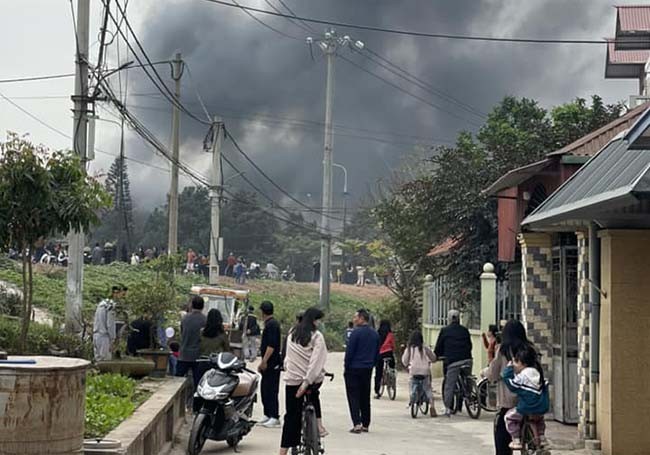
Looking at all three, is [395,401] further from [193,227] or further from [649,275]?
[193,227]

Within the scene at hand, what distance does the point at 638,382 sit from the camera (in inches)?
487

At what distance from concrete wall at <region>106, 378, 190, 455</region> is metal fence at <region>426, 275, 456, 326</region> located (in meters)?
13.3

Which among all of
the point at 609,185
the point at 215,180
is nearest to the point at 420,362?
the point at 609,185

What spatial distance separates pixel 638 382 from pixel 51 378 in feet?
23.8

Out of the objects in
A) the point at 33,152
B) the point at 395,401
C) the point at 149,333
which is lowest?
the point at 395,401

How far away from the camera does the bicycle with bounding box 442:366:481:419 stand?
61.8 ft

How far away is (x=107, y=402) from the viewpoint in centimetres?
1130

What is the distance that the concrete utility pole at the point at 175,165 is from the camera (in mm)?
31844

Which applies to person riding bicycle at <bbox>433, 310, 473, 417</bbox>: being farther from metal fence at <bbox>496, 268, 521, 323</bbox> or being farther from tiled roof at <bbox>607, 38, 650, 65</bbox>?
tiled roof at <bbox>607, 38, 650, 65</bbox>

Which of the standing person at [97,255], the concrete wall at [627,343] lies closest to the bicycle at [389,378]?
the concrete wall at [627,343]

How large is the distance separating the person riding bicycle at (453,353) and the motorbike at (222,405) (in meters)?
6.09

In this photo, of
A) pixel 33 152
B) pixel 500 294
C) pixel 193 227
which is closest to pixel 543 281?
pixel 500 294

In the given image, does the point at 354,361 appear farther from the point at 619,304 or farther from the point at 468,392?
the point at 619,304

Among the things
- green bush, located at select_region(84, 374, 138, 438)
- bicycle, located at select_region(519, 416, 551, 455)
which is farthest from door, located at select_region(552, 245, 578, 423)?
green bush, located at select_region(84, 374, 138, 438)
